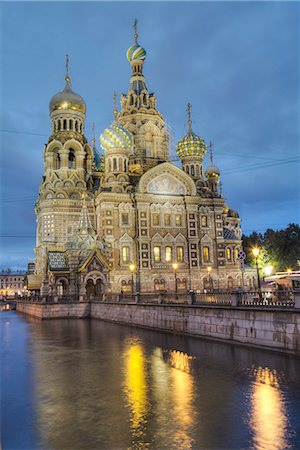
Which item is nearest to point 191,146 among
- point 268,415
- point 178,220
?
point 178,220

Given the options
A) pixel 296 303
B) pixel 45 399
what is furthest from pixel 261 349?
pixel 45 399

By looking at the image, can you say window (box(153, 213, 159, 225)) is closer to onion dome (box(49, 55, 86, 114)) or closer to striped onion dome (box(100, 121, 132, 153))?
striped onion dome (box(100, 121, 132, 153))

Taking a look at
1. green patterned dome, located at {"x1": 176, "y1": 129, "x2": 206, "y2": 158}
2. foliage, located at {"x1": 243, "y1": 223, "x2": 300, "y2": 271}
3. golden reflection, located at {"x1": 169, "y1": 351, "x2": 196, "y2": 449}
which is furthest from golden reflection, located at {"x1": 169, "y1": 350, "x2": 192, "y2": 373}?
foliage, located at {"x1": 243, "y1": 223, "x2": 300, "y2": 271}

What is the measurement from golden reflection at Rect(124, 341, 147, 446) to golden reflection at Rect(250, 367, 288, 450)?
2.32 meters

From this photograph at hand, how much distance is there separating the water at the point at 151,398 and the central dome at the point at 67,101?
41.7 m

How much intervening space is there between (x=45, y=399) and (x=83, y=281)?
28.6 m

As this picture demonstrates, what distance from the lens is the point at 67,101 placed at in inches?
2219

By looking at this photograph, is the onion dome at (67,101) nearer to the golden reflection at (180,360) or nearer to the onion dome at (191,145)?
the onion dome at (191,145)

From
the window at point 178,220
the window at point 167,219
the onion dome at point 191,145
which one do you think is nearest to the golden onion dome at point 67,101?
the onion dome at point 191,145

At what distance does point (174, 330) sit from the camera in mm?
24609

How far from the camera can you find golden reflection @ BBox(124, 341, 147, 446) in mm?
9570

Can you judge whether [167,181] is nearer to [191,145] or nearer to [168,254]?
[191,145]

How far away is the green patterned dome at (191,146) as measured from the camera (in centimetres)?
5400

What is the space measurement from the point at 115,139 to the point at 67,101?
35.4ft
